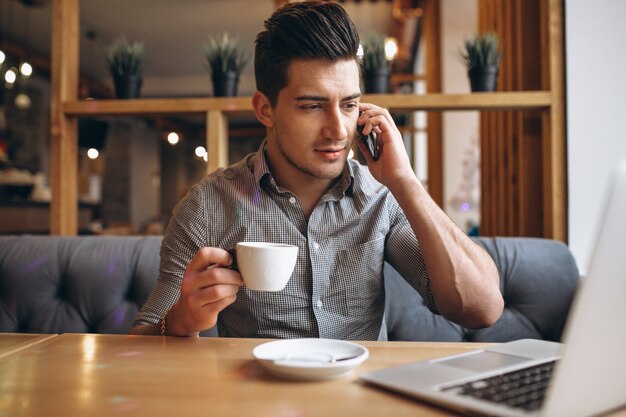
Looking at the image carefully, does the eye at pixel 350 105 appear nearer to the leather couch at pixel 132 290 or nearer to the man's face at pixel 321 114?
the man's face at pixel 321 114

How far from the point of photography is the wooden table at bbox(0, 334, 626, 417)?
0.63 meters

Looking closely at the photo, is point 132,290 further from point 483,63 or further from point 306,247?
point 483,63

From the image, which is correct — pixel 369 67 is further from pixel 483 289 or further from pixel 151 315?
pixel 151 315

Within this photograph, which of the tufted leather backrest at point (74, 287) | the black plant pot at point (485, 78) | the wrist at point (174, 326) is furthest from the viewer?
the black plant pot at point (485, 78)

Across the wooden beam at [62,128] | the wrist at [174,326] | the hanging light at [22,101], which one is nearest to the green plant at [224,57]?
the wooden beam at [62,128]

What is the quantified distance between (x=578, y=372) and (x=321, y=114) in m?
0.96

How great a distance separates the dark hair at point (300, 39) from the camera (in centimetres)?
135

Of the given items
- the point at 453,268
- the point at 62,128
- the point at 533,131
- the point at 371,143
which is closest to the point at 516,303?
the point at 453,268

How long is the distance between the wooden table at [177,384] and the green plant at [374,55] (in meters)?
1.33

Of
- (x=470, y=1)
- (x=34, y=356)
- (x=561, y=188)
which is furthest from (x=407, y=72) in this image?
(x=34, y=356)

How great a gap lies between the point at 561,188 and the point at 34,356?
1.70m

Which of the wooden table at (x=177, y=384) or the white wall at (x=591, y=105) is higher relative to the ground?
the white wall at (x=591, y=105)

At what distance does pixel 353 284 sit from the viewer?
1.37m

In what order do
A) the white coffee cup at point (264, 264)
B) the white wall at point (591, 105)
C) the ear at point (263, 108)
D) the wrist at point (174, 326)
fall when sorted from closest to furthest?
the white coffee cup at point (264, 264) → the wrist at point (174, 326) → the ear at point (263, 108) → the white wall at point (591, 105)
